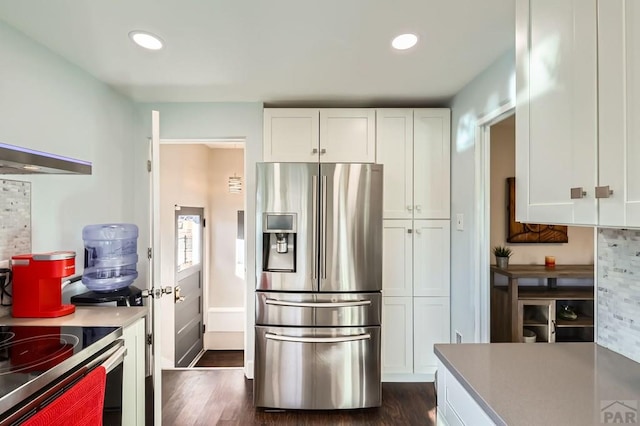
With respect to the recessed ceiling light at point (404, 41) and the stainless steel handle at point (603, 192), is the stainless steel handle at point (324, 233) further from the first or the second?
the stainless steel handle at point (603, 192)

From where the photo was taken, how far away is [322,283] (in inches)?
92.7

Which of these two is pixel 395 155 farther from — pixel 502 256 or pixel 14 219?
pixel 14 219

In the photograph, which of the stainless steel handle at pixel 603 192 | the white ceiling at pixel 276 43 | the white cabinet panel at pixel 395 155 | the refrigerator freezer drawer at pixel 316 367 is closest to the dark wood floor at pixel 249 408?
the refrigerator freezer drawer at pixel 316 367

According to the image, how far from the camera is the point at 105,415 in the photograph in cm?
147

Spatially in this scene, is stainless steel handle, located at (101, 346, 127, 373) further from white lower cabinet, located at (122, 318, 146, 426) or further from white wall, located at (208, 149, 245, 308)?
white wall, located at (208, 149, 245, 308)

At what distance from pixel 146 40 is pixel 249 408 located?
2.52 m

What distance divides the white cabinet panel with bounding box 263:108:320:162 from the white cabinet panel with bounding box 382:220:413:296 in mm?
922

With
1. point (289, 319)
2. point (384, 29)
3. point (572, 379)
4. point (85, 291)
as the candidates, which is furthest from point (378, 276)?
point (85, 291)

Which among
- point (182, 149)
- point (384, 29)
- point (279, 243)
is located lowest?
point (279, 243)

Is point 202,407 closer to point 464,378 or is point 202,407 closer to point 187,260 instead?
point 187,260

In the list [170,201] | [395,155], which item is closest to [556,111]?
[395,155]

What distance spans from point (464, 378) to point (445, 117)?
2212 mm

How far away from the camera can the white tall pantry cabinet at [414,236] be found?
273cm

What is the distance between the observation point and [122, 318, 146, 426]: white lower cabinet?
1.62 meters
